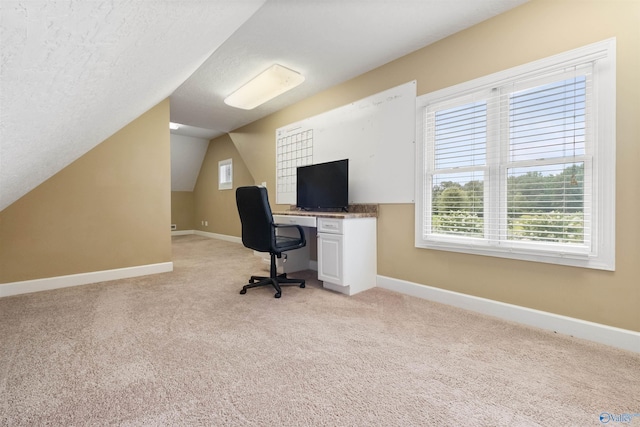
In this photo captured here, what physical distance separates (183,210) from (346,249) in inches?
257

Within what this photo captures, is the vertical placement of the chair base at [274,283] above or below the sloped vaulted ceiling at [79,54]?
below

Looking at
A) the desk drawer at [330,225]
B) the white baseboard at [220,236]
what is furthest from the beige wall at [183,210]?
the desk drawer at [330,225]

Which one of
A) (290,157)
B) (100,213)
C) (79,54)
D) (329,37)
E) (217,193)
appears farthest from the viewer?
(217,193)

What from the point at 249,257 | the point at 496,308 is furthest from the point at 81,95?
the point at 249,257

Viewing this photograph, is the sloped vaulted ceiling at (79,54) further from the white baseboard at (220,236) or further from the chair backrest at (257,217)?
the white baseboard at (220,236)

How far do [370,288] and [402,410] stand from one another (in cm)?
187

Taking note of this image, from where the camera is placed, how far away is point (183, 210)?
7.91m

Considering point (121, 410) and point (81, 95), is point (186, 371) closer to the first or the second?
point (121, 410)

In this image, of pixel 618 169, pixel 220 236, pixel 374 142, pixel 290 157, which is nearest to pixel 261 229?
pixel 374 142

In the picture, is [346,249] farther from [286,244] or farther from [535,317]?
[535,317]

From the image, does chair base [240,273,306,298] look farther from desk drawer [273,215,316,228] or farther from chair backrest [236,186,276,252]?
desk drawer [273,215,316,228]

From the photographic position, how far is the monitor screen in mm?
3277

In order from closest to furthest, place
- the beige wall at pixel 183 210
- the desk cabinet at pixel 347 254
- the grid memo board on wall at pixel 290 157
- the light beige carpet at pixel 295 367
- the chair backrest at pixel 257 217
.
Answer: the light beige carpet at pixel 295 367
the chair backrest at pixel 257 217
the desk cabinet at pixel 347 254
the grid memo board on wall at pixel 290 157
the beige wall at pixel 183 210

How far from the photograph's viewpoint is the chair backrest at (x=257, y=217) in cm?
277
